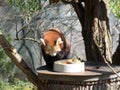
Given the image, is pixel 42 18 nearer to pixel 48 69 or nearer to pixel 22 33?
pixel 22 33

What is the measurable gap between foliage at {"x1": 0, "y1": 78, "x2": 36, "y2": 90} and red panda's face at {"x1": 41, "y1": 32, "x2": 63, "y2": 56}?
5.81 feet

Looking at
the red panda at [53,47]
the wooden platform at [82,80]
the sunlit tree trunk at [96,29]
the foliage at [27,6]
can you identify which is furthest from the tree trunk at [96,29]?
the foliage at [27,6]

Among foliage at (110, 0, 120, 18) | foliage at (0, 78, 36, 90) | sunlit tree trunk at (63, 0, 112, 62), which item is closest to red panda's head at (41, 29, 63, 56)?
sunlit tree trunk at (63, 0, 112, 62)

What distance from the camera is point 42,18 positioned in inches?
175

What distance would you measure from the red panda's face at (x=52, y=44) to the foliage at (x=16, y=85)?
1.77m

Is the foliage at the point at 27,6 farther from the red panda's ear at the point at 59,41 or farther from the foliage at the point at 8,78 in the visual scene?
the red panda's ear at the point at 59,41

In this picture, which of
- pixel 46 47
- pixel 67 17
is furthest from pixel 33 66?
pixel 46 47

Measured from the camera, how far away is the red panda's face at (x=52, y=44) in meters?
2.27

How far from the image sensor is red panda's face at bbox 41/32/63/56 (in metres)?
2.27

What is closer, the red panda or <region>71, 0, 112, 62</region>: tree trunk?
the red panda

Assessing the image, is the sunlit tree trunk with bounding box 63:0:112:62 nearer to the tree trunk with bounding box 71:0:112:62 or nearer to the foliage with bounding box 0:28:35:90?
the tree trunk with bounding box 71:0:112:62

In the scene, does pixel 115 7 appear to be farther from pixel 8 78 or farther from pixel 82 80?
pixel 82 80

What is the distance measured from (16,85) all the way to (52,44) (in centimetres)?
207

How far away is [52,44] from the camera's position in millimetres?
2264
